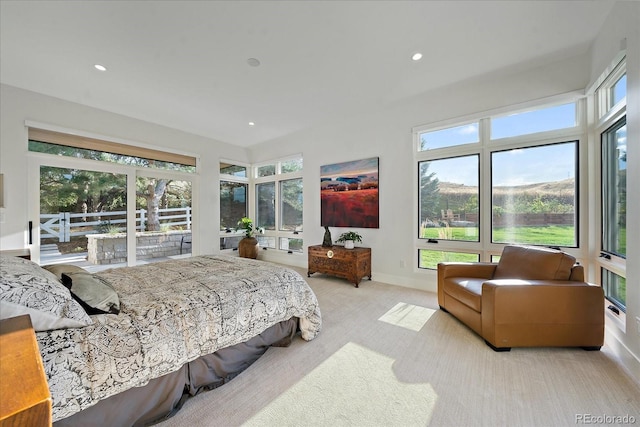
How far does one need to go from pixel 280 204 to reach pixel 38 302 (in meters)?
4.72

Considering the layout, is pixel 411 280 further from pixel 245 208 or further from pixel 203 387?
pixel 245 208

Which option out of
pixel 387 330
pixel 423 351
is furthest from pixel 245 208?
pixel 423 351

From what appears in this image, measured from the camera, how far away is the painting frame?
4285 millimetres

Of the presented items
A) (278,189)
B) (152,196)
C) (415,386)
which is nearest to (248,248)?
(278,189)

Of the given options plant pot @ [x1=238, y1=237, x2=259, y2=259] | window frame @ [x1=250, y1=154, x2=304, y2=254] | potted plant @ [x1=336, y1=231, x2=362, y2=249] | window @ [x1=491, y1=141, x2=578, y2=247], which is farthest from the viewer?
plant pot @ [x1=238, y1=237, x2=259, y2=259]

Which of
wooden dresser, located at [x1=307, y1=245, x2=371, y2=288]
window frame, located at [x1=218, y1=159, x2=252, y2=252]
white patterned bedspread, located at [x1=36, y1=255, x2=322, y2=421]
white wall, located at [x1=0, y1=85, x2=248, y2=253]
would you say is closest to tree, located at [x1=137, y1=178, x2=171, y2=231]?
white wall, located at [x1=0, y1=85, x2=248, y2=253]

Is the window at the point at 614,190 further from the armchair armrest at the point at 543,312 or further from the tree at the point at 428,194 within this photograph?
the tree at the point at 428,194

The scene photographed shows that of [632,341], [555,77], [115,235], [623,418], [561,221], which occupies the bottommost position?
[623,418]

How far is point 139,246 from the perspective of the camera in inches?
179

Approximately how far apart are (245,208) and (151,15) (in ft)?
14.9

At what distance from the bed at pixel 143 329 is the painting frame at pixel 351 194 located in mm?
2395

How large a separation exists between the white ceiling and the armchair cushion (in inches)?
84.5

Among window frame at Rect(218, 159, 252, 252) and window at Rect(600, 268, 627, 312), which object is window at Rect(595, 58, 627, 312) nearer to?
window at Rect(600, 268, 627, 312)

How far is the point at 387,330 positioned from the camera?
2.51m
